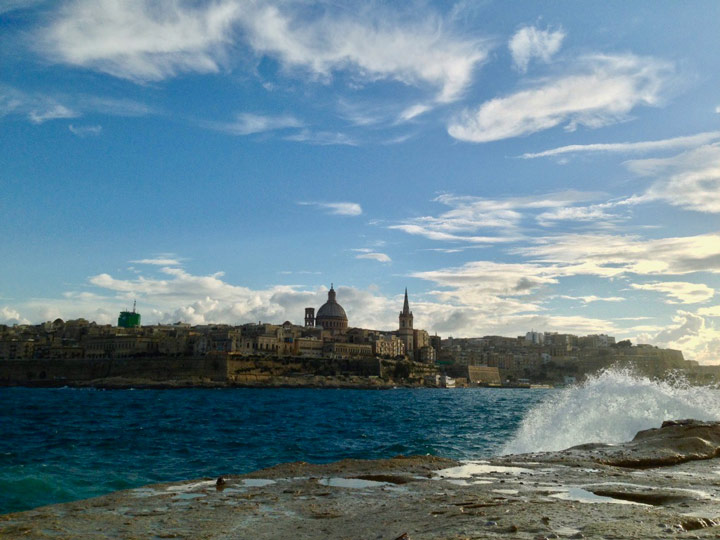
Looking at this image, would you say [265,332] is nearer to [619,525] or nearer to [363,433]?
[363,433]

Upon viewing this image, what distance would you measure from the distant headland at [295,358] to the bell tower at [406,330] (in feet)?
0.88

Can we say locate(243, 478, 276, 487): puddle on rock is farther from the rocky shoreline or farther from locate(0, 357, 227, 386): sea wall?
locate(0, 357, 227, 386): sea wall

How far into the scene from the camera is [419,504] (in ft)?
24.8

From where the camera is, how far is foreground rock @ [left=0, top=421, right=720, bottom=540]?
623 cm

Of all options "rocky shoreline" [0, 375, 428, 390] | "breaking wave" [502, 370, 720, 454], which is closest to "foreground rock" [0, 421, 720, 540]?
"breaking wave" [502, 370, 720, 454]

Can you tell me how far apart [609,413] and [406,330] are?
144342 millimetres

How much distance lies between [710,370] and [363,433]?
5934 inches

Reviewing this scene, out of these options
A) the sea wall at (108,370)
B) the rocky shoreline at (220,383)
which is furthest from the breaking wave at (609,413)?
the sea wall at (108,370)

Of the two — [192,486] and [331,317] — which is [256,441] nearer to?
[192,486]

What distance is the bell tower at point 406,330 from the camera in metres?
157

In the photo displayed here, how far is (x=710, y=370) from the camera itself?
5817 inches

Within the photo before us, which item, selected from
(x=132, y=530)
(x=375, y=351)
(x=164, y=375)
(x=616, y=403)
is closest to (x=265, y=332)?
(x=375, y=351)

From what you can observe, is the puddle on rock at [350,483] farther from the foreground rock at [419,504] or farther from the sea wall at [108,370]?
the sea wall at [108,370]

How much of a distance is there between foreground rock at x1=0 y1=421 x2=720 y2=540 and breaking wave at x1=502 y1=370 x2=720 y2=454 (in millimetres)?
5702
